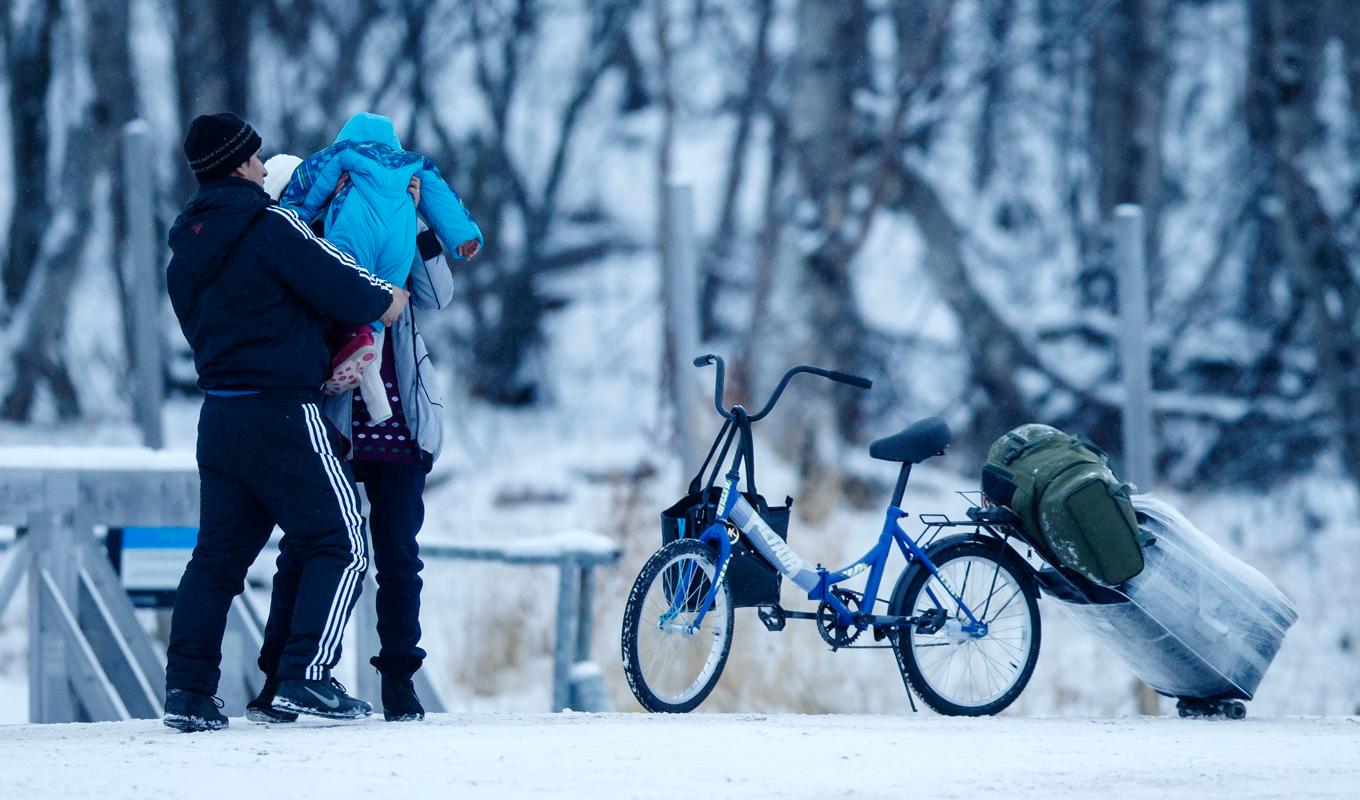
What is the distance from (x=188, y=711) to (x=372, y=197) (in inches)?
59.0

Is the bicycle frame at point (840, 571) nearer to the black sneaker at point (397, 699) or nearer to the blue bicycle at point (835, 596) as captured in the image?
the blue bicycle at point (835, 596)

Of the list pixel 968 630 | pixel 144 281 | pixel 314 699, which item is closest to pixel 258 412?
pixel 314 699

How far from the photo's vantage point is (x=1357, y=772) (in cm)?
495

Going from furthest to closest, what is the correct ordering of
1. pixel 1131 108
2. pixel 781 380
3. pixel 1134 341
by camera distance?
pixel 1131 108 < pixel 1134 341 < pixel 781 380

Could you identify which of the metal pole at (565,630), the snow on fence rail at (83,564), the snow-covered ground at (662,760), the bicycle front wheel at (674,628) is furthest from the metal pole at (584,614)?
the snow-covered ground at (662,760)

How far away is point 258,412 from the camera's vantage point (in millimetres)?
5285

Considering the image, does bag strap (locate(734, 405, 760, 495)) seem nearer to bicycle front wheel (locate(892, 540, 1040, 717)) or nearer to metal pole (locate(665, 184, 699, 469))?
bicycle front wheel (locate(892, 540, 1040, 717))

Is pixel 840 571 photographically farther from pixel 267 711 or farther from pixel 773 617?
pixel 267 711

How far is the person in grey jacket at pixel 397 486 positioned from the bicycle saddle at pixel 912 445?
1408 mm

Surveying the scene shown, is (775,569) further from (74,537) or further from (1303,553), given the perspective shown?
(1303,553)

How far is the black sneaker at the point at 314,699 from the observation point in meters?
5.34

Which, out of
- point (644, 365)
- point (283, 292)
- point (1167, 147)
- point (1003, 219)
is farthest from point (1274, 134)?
point (283, 292)

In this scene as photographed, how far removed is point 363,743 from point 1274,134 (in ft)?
50.8

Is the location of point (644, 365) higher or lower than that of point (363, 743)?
higher
